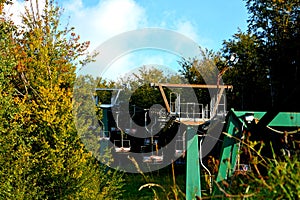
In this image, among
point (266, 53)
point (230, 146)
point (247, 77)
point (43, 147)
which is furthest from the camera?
point (247, 77)

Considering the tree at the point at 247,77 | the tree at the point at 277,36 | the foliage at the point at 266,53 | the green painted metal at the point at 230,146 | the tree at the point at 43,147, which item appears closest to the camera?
the green painted metal at the point at 230,146

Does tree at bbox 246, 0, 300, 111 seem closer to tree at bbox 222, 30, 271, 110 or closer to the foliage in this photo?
the foliage

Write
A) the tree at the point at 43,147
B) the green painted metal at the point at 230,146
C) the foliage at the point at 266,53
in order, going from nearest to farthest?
the green painted metal at the point at 230,146 → the tree at the point at 43,147 → the foliage at the point at 266,53

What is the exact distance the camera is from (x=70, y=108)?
22.3 feet

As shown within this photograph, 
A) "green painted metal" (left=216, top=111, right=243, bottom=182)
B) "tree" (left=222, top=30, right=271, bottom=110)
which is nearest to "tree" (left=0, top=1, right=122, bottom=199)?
"green painted metal" (left=216, top=111, right=243, bottom=182)

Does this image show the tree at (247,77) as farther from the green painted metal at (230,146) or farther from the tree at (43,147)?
the green painted metal at (230,146)

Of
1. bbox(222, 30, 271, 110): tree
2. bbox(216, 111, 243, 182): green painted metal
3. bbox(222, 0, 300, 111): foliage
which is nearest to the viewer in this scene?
bbox(216, 111, 243, 182): green painted metal

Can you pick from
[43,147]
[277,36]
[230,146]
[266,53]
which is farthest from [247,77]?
[230,146]

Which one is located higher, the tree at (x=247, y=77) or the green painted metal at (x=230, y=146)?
the tree at (x=247, y=77)

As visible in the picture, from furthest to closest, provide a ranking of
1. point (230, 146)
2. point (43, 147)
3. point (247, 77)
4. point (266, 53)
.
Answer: point (247, 77)
point (266, 53)
point (43, 147)
point (230, 146)

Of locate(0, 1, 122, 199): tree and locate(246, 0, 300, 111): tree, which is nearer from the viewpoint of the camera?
Answer: locate(0, 1, 122, 199): tree

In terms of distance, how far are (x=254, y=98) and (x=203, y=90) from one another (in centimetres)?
262

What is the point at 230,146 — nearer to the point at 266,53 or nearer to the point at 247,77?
the point at 266,53

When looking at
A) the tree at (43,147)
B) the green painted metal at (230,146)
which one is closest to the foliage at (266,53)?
the tree at (43,147)
